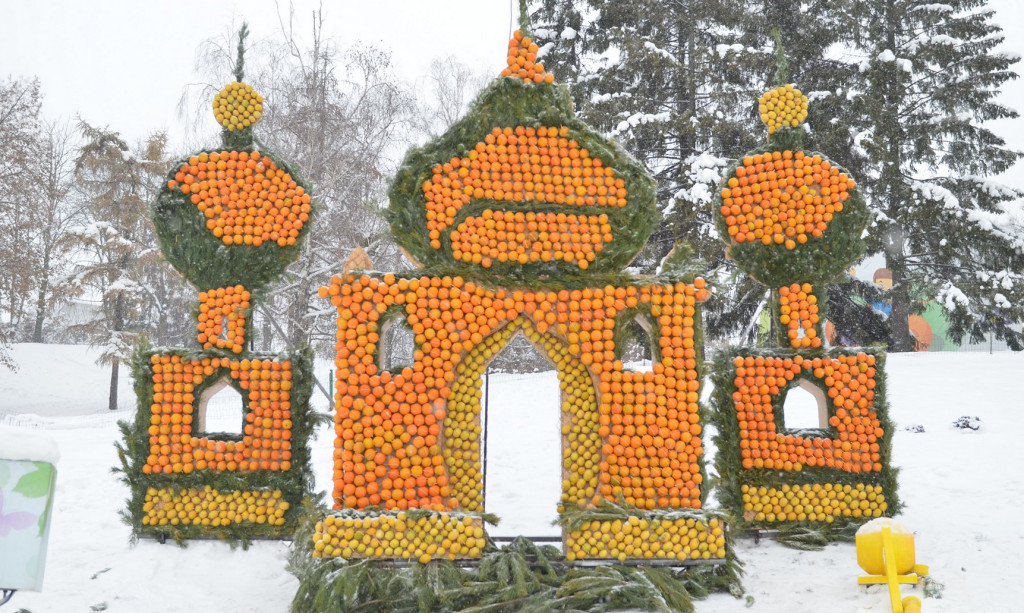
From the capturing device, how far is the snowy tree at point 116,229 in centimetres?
1584

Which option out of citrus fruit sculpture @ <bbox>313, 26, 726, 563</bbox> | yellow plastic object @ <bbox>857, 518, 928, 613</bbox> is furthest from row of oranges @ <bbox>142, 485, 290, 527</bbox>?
yellow plastic object @ <bbox>857, 518, 928, 613</bbox>

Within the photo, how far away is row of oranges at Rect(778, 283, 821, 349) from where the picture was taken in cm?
588

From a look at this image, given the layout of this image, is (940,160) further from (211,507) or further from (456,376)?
(211,507)

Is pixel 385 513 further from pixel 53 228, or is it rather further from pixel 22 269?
pixel 53 228

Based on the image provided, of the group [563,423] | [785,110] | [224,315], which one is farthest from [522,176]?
[224,315]

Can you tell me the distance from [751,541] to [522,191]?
3.58 m

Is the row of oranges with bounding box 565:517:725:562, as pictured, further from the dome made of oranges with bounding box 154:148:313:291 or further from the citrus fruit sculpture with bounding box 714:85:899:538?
the dome made of oranges with bounding box 154:148:313:291

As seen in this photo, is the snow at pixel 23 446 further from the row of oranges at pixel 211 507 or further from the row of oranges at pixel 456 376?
the row of oranges at pixel 211 507

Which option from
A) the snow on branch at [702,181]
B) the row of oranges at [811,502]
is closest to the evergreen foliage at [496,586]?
the row of oranges at [811,502]

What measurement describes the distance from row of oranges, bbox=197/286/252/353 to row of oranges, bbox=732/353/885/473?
430 cm

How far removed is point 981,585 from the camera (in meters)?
4.48

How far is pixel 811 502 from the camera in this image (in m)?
5.64

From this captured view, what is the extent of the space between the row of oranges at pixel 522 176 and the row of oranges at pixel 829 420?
1.99 meters

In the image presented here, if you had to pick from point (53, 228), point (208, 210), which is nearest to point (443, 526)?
point (208, 210)
